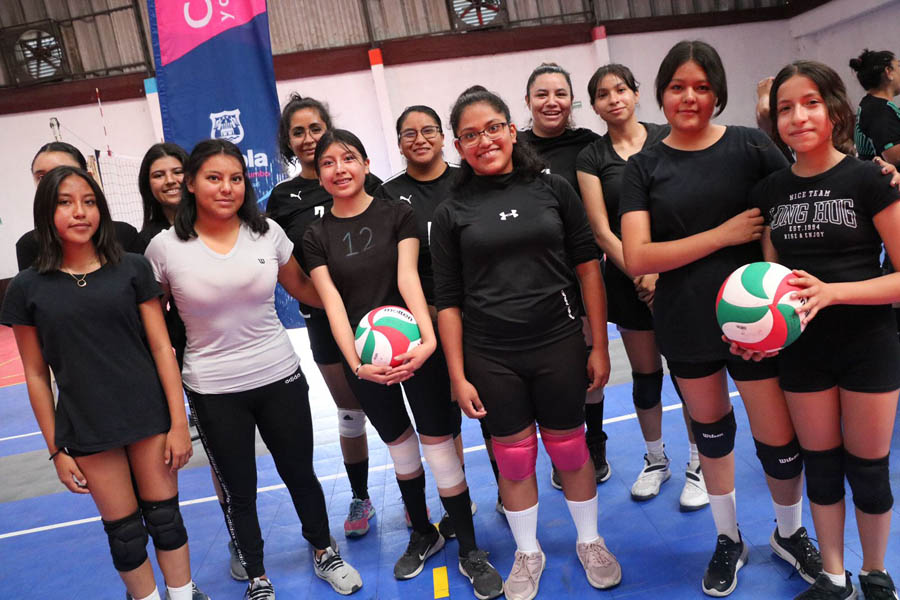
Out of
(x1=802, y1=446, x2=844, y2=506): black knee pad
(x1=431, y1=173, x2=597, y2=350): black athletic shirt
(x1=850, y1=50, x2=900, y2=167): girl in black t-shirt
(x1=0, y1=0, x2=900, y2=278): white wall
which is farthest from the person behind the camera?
(x1=0, y1=0, x2=900, y2=278): white wall

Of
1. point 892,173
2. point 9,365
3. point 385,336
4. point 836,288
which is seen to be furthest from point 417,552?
point 9,365

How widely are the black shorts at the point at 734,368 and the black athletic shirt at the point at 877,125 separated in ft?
7.73

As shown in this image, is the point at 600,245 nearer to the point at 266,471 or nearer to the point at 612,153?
the point at 612,153

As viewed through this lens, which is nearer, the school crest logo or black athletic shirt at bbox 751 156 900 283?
black athletic shirt at bbox 751 156 900 283

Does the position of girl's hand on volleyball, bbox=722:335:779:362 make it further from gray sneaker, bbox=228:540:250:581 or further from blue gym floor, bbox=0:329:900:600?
gray sneaker, bbox=228:540:250:581

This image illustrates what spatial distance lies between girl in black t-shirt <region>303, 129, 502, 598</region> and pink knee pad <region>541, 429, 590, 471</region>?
446mm

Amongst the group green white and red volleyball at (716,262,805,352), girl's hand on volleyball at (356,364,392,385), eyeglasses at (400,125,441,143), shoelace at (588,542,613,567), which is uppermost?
eyeglasses at (400,125,441,143)

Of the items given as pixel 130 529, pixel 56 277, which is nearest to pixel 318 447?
pixel 130 529

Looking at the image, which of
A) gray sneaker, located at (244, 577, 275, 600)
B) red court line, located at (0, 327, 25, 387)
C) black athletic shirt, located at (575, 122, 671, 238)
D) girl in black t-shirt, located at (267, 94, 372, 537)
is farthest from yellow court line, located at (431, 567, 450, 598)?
red court line, located at (0, 327, 25, 387)

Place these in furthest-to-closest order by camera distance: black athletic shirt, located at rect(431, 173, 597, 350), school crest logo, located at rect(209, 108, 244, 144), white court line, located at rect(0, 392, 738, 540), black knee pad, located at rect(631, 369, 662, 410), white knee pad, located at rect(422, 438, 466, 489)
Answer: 1. school crest logo, located at rect(209, 108, 244, 144)
2. white court line, located at rect(0, 392, 738, 540)
3. black knee pad, located at rect(631, 369, 662, 410)
4. white knee pad, located at rect(422, 438, 466, 489)
5. black athletic shirt, located at rect(431, 173, 597, 350)

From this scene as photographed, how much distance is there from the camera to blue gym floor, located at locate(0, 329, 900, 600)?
2365 millimetres

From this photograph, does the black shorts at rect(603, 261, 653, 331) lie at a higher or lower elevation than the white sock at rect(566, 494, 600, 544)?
higher

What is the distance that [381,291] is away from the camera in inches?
93.9

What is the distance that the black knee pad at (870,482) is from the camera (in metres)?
1.83
